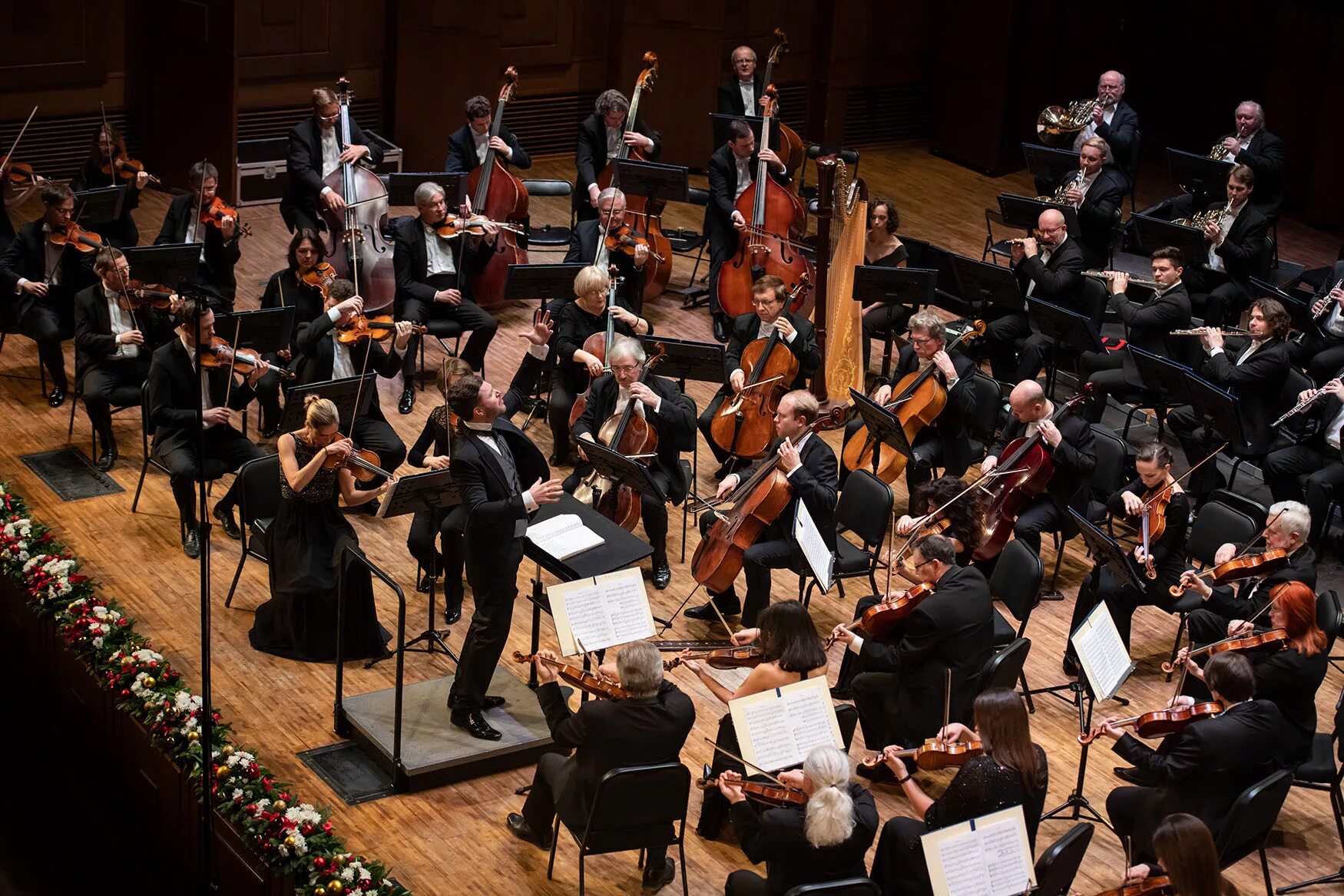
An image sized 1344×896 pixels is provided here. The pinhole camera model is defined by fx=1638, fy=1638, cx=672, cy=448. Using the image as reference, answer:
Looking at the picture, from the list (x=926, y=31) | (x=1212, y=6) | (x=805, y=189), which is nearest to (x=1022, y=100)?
(x=926, y=31)

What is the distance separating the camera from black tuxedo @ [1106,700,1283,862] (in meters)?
5.95

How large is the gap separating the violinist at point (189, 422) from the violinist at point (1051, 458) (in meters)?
3.86

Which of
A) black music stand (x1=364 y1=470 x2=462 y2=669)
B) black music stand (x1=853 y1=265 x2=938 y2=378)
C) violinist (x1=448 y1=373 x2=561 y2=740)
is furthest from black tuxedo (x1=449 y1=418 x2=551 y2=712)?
black music stand (x1=853 y1=265 x2=938 y2=378)

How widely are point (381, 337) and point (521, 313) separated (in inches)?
98.4

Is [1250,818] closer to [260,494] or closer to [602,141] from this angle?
[260,494]

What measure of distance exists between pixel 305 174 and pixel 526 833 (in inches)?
210

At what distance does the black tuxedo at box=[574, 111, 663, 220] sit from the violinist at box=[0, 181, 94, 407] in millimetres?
3373

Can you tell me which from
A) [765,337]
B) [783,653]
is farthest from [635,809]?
[765,337]

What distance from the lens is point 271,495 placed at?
779 centimetres

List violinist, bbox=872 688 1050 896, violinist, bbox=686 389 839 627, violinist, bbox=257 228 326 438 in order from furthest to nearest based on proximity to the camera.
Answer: violinist, bbox=257 228 326 438
violinist, bbox=686 389 839 627
violinist, bbox=872 688 1050 896

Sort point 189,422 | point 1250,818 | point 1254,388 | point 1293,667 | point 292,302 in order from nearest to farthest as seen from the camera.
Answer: point 1250,818 → point 1293,667 → point 189,422 → point 1254,388 → point 292,302

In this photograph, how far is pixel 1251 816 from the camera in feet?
19.4

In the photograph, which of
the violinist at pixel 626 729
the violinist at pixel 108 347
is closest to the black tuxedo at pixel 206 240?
the violinist at pixel 108 347

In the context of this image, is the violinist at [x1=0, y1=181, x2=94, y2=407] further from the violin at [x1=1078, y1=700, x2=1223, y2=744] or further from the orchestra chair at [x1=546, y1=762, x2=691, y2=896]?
the violin at [x1=1078, y1=700, x2=1223, y2=744]
